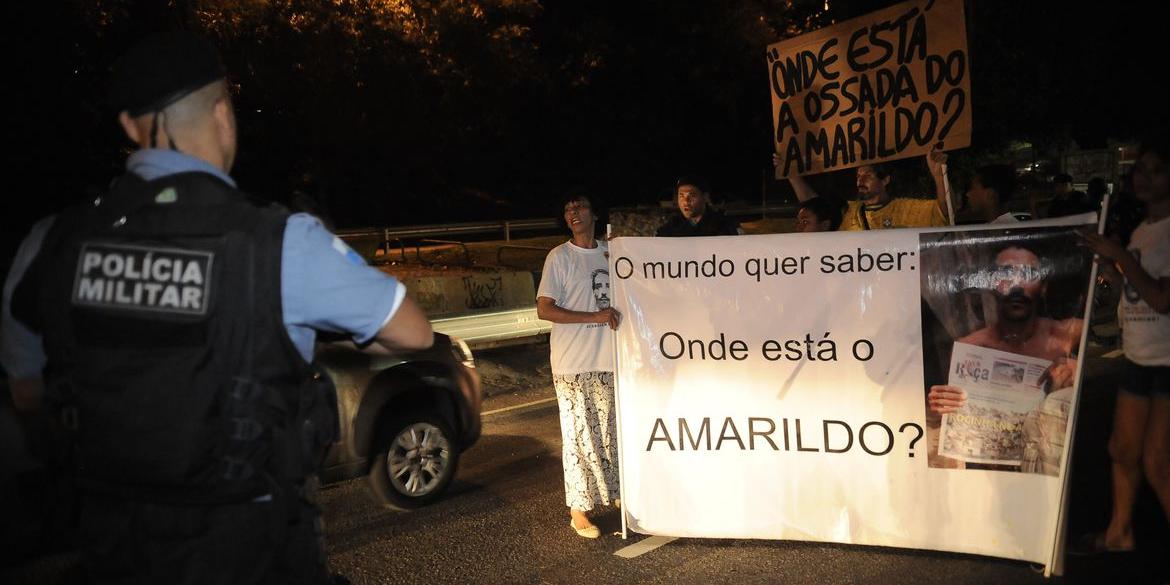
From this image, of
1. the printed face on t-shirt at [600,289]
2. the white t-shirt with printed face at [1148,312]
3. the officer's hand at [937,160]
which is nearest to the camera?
the white t-shirt with printed face at [1148,312]

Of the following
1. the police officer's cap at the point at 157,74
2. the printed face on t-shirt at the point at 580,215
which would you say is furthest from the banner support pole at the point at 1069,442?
the police officer's cap at the point at 157,74

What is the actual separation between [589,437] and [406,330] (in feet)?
10.8

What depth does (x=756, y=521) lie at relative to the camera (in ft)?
16.2

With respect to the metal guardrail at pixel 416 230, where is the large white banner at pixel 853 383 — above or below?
below

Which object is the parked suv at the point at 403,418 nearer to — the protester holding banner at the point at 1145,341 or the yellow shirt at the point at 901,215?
the yellow shirt at the point at 901,215

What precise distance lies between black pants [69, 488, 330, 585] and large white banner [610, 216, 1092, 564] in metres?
3.20

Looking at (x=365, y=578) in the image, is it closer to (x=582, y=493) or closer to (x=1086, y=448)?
(x=582, y=493)

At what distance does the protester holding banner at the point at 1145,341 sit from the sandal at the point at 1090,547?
0.04 metres

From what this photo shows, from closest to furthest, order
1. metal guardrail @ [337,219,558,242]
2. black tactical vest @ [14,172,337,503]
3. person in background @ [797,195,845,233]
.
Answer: black tactical vest @ [14,172,337,503] → person in background @ [797,195,845,233] → metal guardrail @ [337,219,558,242]

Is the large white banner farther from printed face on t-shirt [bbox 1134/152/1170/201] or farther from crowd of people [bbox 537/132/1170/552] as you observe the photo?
printed face on t-shirt [bbox 1134/152/1170/201]

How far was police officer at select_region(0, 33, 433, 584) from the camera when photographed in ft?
6.38

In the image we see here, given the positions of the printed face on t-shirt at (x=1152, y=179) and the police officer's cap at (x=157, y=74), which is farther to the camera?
the printed face on t-shirt at (x=1152, y=179)

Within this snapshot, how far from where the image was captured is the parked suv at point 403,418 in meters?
5.66

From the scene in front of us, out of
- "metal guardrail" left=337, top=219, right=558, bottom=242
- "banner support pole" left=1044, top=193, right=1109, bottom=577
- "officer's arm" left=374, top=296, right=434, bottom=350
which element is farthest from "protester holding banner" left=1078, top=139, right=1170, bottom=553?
"metal guardrail" left=337, top=219, right=558, bottom=242
